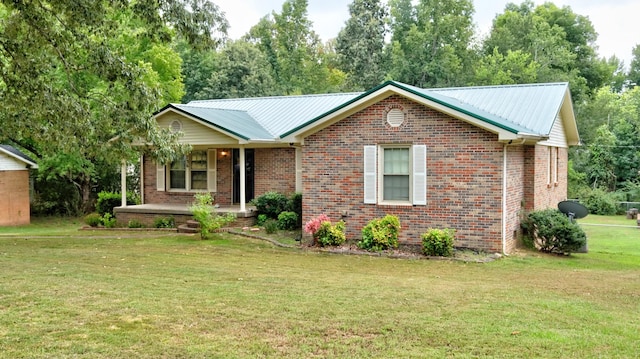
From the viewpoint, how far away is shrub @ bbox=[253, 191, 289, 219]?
18.1 m

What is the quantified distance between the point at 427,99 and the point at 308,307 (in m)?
7.65

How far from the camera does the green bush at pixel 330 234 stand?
14.2m

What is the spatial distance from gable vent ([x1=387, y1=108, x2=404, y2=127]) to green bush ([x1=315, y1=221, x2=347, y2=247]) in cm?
275

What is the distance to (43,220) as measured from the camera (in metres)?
26.7

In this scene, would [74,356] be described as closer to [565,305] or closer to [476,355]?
[476,355]

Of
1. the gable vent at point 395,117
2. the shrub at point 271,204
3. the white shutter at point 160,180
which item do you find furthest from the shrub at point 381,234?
the white shutter at point 160,180

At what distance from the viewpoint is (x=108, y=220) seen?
66.6ft

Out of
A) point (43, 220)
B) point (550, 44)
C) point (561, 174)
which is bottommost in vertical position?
point (43, 220)

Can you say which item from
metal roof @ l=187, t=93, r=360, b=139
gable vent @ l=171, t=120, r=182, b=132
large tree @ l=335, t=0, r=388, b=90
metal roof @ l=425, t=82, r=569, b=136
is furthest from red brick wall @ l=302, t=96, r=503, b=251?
large tree @ l=335, t=0, r=388, b=90

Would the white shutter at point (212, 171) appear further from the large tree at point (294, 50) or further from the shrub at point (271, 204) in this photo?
the large tree at point (294, 50)

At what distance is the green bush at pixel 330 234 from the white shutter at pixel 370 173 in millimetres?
1022

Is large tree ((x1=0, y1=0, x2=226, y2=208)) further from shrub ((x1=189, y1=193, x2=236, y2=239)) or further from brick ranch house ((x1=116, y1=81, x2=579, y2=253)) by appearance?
brick ranch house ((x1=116, y1=81, x2=579, y2=253))

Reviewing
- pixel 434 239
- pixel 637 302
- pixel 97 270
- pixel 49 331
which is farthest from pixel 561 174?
pixel 49 331

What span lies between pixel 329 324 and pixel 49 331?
288 centimetres
